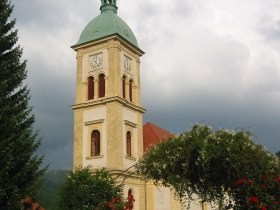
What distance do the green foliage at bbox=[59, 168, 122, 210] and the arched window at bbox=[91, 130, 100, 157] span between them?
10816mm

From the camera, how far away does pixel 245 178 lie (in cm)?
1531

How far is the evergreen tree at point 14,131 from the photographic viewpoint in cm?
1841

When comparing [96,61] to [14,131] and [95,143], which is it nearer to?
[95,143]

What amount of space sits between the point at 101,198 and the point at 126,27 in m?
20.7

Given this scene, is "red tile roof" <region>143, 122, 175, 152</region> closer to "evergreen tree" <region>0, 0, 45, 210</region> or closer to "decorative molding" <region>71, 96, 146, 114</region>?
"decorative molding" <region>71, 96, 146, 114</region>

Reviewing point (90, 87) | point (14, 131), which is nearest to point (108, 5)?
point (90, 87)

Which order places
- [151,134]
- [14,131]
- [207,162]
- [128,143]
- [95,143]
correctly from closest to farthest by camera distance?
1. [207,162]
2. [14,131]
3. [95,143]
4. [128,143]
5. [151,134]

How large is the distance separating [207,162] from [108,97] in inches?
887

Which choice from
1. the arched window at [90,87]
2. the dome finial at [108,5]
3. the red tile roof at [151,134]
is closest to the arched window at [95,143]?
the arched window at [90,87]

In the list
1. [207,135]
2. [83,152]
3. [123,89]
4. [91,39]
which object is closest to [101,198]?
[207,135]

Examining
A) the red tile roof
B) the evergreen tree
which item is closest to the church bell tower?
the red tile roof

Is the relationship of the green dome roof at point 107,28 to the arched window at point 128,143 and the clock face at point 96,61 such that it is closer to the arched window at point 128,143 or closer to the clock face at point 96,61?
the clock face at point 96,61

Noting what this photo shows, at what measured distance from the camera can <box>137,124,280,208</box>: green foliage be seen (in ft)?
51.1

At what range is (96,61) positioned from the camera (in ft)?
131
